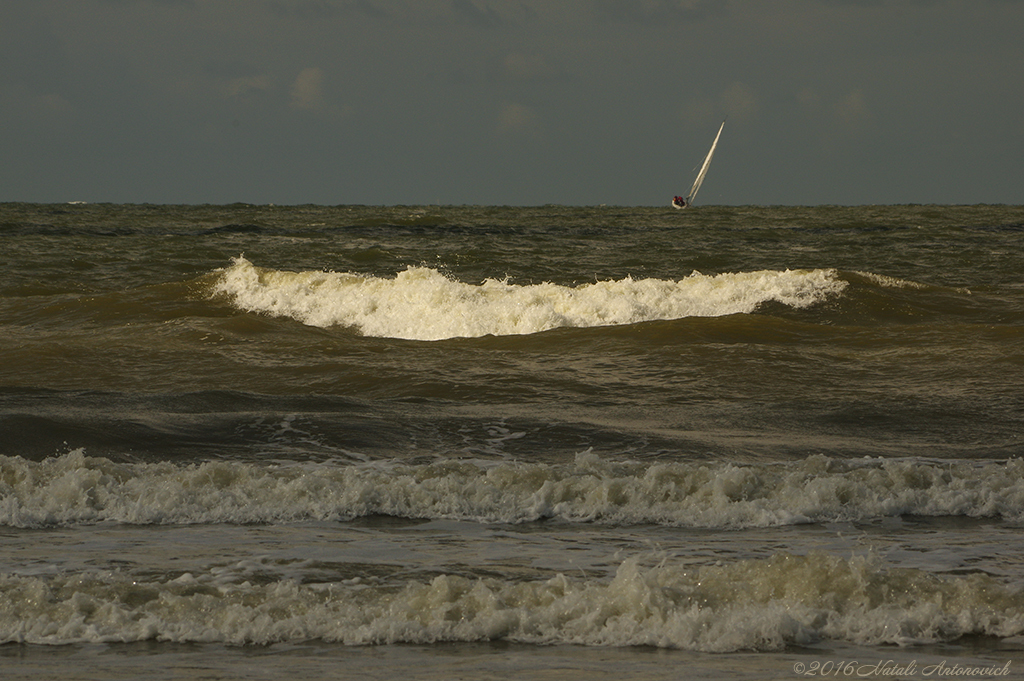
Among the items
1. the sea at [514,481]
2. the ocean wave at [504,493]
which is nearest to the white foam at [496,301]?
the sea at [514,481]

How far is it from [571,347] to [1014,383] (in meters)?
5.22

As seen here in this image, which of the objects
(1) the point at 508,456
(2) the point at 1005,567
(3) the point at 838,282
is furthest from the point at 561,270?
(2) the point at 1005,567

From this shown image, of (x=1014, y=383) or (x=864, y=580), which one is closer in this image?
(x=864, y=580)

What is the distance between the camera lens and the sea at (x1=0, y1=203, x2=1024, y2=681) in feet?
15.0

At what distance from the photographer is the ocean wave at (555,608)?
4.59 m

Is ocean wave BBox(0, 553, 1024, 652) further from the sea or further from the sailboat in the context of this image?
the sailboat

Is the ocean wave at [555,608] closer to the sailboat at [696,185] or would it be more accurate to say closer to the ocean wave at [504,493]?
the ocean wave at [504,493]

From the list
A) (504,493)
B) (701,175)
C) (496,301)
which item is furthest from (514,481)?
(701,175)

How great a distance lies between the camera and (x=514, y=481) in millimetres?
7129

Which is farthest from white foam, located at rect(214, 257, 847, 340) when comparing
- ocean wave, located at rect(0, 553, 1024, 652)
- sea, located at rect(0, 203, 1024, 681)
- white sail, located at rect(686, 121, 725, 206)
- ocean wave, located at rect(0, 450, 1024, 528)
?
white sail, located at rect(686, 121, 725, 206)

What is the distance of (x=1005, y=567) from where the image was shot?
5484 mm

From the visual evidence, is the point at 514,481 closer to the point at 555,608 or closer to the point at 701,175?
the point at 555,608

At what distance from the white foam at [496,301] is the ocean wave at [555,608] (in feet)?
34.7

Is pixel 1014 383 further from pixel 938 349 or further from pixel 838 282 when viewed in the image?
pixel 838 282
